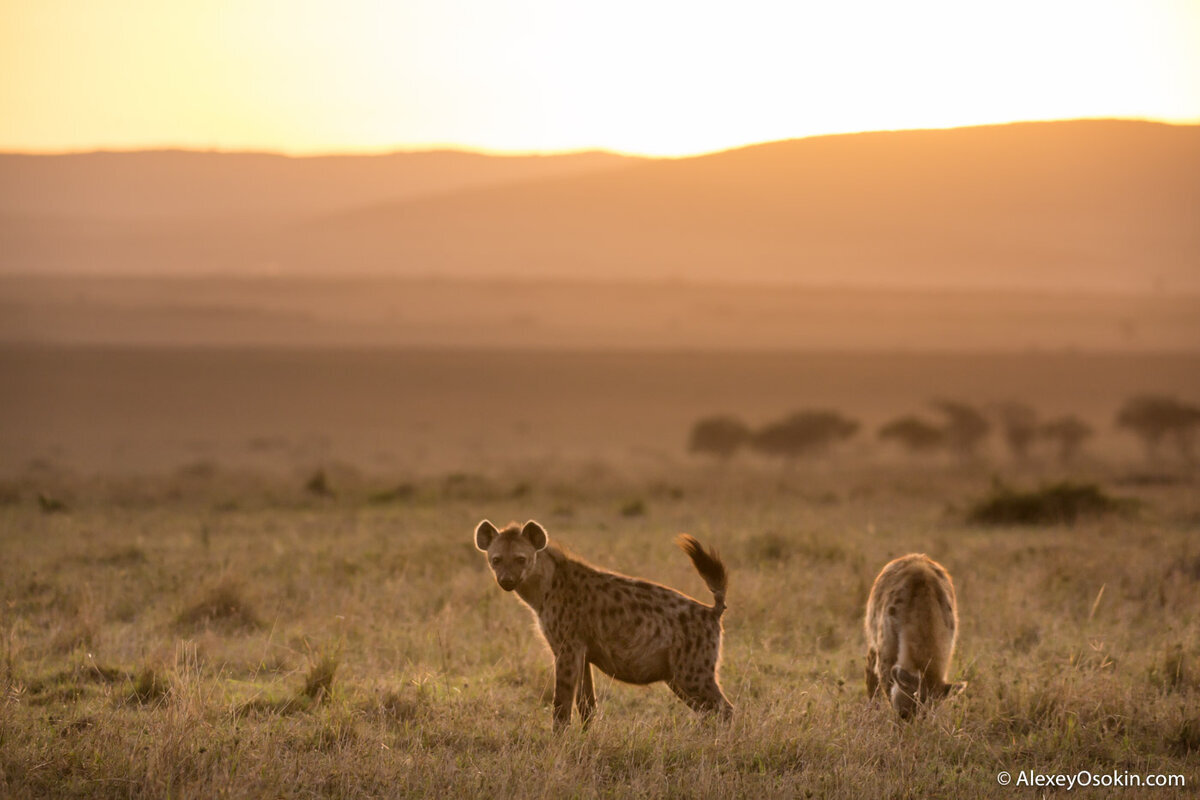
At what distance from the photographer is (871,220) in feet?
411

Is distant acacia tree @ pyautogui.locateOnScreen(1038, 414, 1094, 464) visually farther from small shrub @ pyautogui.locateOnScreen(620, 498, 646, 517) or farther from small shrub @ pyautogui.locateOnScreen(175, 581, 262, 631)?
small shrub @ pyautogui.locateOnScreen(175, 581, 262, 631)

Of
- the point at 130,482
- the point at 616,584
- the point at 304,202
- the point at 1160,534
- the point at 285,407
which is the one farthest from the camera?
the point at 304,202

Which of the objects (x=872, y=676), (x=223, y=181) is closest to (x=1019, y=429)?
(x=872, y=676)

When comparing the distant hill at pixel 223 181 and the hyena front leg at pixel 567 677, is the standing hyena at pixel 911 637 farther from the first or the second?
the distant hill at pixel 223 181

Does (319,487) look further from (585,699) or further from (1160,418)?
(1160,418)

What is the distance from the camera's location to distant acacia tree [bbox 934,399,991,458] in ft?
120

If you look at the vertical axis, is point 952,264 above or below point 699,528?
above

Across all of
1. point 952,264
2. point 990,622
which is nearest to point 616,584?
point 990,622

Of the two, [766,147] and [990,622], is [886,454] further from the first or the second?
[766,147]

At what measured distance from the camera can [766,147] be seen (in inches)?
5202

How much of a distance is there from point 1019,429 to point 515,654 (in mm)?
31238

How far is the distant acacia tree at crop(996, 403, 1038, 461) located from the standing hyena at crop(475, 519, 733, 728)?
103ft

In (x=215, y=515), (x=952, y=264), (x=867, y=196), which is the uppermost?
(x=867, y=196)

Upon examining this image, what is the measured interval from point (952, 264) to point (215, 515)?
10525 cm
